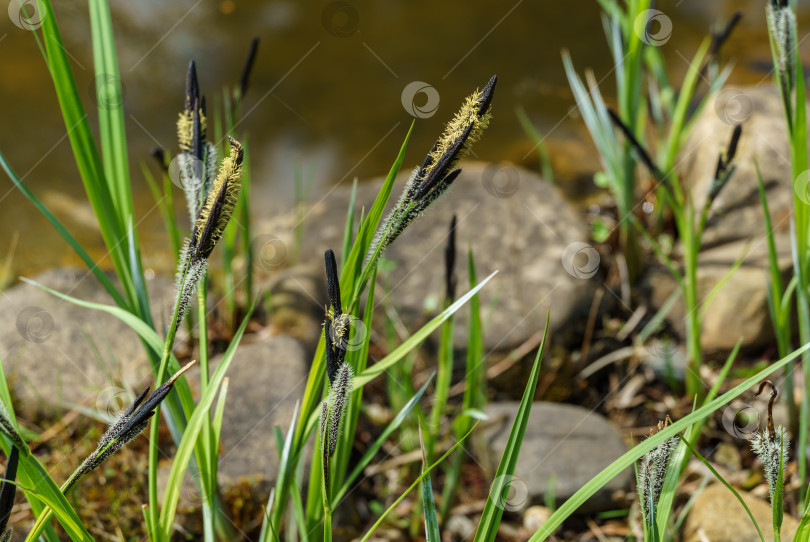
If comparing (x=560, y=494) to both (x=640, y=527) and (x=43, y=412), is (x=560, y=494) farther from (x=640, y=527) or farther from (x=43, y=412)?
(x=43, y=412)

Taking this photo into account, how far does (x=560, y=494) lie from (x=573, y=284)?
38.1 inches

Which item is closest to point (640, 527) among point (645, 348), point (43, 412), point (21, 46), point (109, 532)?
point (645, 348)

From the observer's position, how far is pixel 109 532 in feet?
6.65

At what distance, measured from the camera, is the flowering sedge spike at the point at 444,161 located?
0.90m

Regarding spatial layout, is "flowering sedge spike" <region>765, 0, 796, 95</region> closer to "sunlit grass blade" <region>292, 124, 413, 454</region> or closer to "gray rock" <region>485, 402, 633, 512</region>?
"sunlit grass blade" <region>292, 124, 413, 454</region>

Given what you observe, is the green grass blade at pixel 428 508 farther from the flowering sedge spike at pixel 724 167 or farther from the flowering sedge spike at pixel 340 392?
the flowering sedge spike at pixel 724 167

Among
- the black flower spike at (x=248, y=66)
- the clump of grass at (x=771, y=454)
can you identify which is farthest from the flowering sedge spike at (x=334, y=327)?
the black flower spike at (x=248, y=66)

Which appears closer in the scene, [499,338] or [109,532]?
[109,532]

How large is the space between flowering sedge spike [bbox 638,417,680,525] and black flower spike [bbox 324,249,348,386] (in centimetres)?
51

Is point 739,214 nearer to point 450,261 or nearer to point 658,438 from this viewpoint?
point 450,261

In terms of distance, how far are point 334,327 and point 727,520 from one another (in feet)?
5.16

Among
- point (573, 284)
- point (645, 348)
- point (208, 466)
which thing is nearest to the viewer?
point (208, 466)

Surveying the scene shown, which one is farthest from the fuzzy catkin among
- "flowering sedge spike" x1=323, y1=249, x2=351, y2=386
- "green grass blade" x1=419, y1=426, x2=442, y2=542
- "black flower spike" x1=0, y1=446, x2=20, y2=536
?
"black flower spike" x1=0, y1=446, x2=20, y2=536

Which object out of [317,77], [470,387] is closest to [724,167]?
[470,387]
